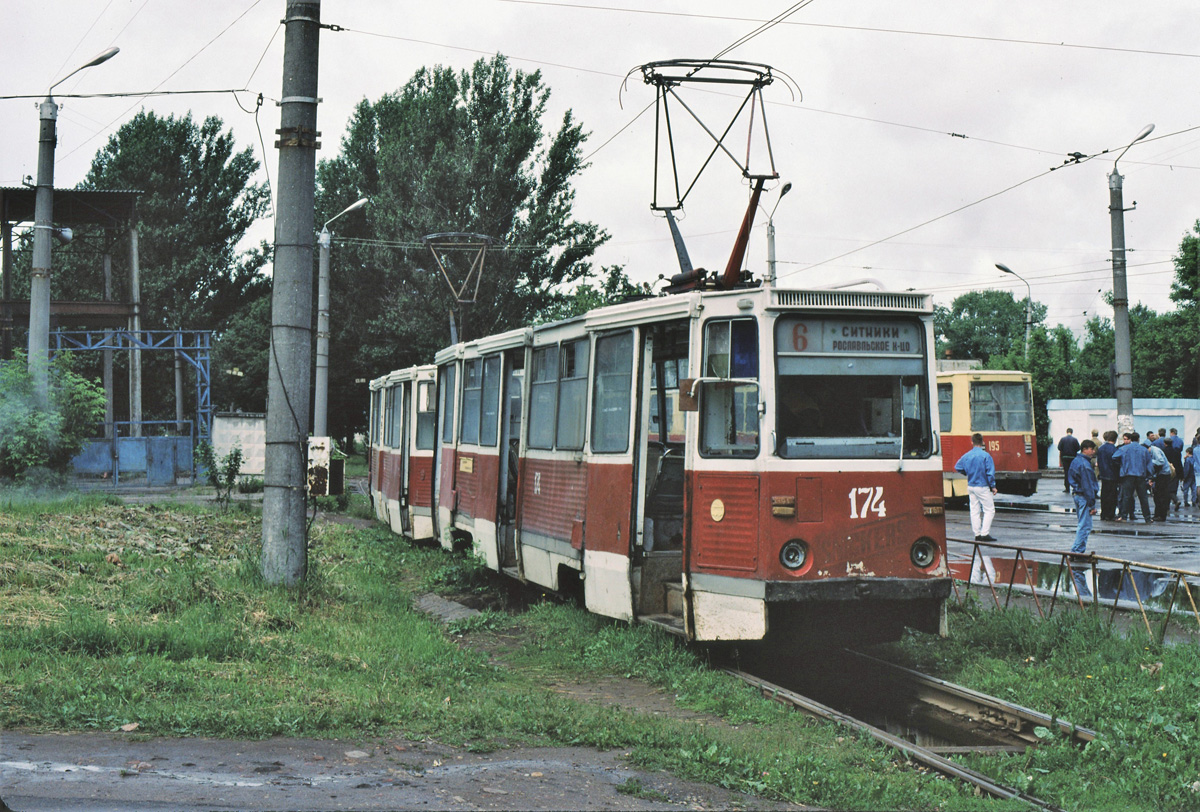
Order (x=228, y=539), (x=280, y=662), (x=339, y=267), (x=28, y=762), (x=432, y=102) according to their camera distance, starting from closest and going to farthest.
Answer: (x=28, y=762)
(x=280, y=662)
(x=228, y=539)
(x=432, y=102)
(x=339, y=267)

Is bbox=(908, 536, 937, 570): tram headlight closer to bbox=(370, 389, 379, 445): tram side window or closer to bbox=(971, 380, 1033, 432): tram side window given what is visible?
bbox=(370, 389, 379, 445): tram side window

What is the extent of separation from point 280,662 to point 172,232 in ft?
163

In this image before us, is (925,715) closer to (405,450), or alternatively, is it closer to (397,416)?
(405,450)

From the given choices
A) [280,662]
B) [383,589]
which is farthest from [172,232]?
[280,662]

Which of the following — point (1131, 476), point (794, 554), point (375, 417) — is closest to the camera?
point (794, 554)

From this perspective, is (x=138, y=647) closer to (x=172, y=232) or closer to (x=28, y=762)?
(x=28, y=762)

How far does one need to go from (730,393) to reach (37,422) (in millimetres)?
18001

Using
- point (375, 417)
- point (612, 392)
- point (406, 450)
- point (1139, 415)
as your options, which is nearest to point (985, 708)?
point (612, 392)

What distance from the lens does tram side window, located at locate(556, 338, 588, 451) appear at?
11.2 metres

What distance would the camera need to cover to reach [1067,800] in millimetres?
6293

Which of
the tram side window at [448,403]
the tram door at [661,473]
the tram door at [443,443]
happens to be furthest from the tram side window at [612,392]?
the tram side window at [448,403]

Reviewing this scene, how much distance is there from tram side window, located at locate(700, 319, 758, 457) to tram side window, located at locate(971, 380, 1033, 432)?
820 inches

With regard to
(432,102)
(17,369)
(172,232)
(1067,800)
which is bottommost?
(1067,800)

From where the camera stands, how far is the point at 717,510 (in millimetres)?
8992
